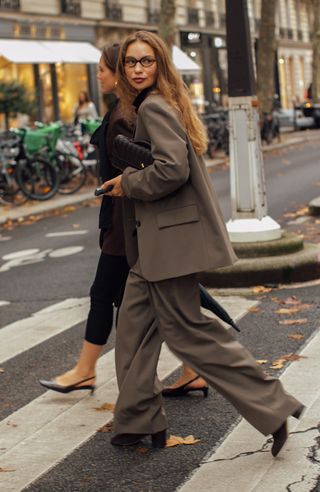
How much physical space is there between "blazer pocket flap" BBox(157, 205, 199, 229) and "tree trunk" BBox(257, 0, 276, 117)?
29.8 meters

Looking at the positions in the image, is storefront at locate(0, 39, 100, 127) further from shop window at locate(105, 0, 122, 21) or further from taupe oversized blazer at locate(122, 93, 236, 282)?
taupe oversized blazer at locate(122, 93, 236, 282)

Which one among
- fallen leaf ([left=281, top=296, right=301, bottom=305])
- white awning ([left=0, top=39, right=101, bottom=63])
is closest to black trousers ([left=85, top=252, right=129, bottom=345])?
fallen leaf ([left=281, top=296, right=301, bottom=305])

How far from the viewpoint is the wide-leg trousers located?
4.41 metres

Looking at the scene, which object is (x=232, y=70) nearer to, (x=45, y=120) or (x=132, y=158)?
(x=132, y=158)

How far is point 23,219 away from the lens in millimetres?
16531

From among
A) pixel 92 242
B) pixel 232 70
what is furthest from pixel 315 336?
pixel 92 242

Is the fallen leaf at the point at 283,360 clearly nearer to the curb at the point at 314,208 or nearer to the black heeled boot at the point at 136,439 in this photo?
the black heeled boot at the point at 136,439

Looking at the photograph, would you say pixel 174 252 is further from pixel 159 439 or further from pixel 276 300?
pixel 276 300

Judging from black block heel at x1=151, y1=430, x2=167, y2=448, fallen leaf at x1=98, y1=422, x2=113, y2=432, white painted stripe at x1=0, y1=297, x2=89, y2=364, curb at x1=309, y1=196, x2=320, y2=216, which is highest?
black block heel at x1=151, y1=430, x2=167, y2=448

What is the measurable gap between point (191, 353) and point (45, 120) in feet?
103

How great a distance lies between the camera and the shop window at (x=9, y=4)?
111 feet

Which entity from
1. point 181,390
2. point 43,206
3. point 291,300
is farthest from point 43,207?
point 181,390

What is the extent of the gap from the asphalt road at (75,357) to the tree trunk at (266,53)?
20.3 m

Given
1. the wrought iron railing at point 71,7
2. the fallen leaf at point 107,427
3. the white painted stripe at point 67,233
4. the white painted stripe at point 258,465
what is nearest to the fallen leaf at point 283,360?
the white painted stripe at point 258,465
